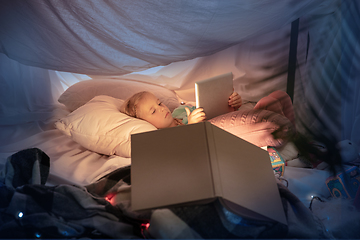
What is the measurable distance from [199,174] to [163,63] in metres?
0.93

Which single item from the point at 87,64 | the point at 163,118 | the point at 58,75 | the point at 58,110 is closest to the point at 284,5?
the point at 163,118

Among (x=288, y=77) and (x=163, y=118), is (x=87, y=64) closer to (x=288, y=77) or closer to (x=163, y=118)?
(x=163, y=118)

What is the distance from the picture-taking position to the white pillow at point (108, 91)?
5.65 ft

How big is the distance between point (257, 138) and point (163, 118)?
52 cm

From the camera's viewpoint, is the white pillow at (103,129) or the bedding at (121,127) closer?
the bedding at (121,127)

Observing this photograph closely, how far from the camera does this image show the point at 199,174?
511 mm

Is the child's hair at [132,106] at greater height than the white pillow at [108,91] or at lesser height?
lesser

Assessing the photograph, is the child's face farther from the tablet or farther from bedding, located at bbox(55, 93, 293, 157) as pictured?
the tablet

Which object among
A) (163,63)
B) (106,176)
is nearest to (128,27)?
(163,63)

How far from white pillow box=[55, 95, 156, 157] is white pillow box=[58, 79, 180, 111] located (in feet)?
1.47

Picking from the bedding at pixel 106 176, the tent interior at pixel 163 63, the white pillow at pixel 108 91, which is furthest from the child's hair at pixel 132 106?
the white pillow at pixel 108 91

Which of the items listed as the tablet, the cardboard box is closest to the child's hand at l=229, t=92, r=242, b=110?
the tablet

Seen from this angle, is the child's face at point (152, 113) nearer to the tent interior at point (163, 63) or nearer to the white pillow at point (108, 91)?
the tent interior at point (163, 63)

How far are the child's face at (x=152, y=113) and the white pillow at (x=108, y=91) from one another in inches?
16.0
